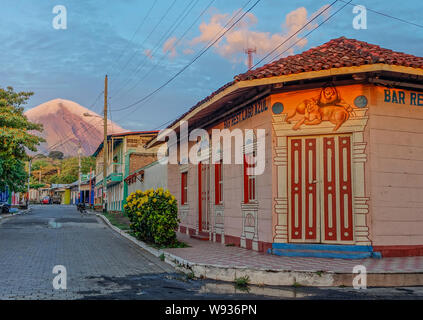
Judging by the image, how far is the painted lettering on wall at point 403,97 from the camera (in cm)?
919

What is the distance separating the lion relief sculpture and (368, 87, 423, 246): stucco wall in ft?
1.90

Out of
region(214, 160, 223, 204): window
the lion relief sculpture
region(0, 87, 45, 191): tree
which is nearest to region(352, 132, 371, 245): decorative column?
the lion relief sculpture

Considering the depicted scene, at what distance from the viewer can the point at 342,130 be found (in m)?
9.20

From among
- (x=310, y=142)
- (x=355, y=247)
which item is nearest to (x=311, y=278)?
(x=355, y=247)

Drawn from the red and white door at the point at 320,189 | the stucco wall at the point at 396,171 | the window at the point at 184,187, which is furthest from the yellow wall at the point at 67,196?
the stucco wall at the point at 396,171

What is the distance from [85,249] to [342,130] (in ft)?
24.8

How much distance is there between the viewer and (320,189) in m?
9.38

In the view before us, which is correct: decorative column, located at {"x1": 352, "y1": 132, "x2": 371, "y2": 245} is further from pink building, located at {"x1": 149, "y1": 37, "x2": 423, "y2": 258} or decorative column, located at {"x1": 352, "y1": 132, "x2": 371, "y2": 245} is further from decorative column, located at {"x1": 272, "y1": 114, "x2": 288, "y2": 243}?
decorative column, located at {"x1": 272, "y1": 114, "x2": 288, "y2": 243}

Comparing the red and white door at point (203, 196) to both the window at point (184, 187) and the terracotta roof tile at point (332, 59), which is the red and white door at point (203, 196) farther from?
the terracotta roof tile at point (332, 59)

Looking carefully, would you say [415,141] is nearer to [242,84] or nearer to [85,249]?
[242,84]

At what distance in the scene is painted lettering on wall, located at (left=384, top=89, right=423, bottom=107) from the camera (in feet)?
30.2

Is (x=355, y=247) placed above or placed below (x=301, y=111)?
below

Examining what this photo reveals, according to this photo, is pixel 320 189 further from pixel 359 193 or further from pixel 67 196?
pixel 67 196

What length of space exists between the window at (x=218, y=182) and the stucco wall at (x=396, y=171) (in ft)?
16.9
